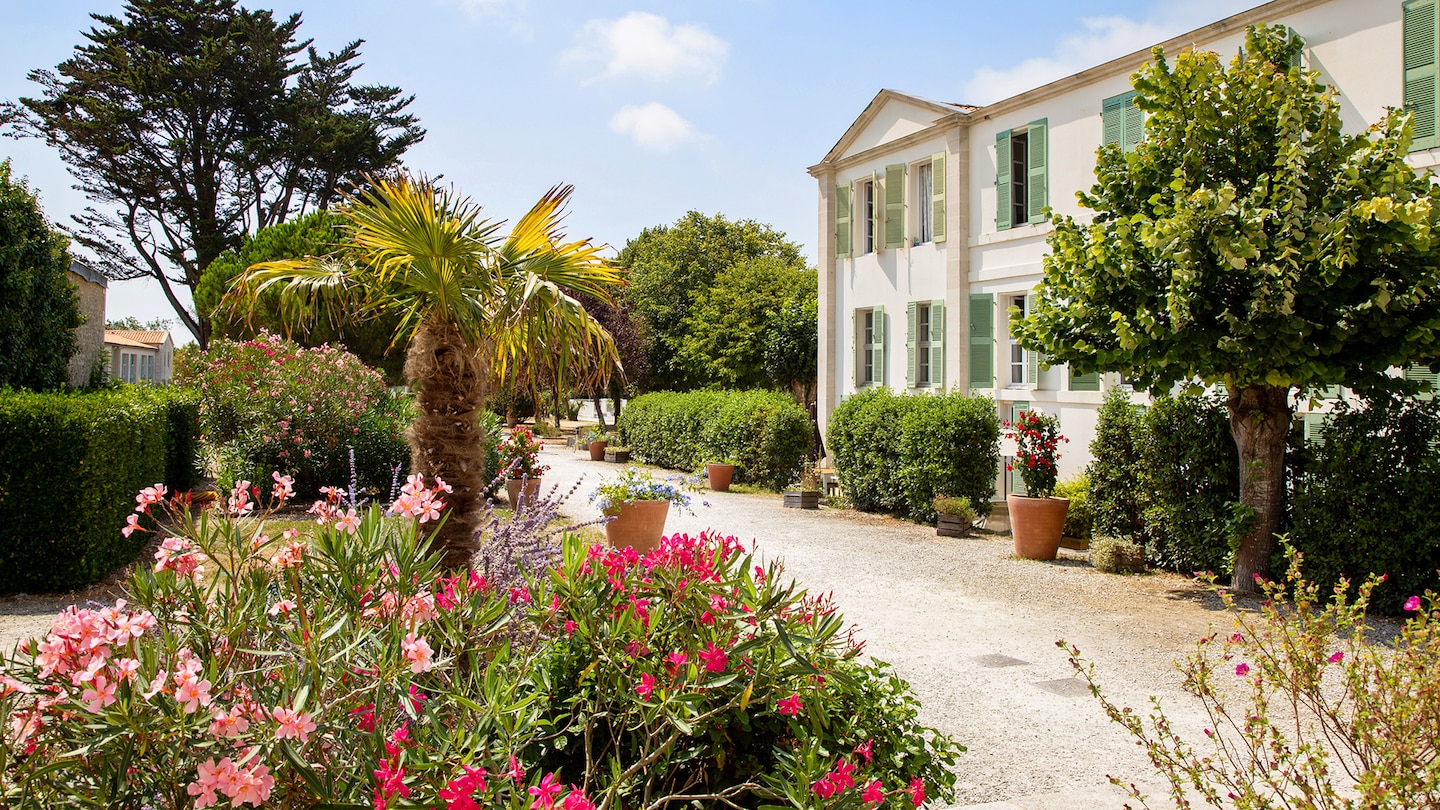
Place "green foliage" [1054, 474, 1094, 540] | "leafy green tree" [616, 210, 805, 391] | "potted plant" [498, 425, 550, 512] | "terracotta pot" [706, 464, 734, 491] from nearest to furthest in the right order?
"green foliage" [1054, 474, 1094, 540] → "potted plant" [498, 425, 550, 512] → "terracotta pot" [706, 464, 734, 491] → "leafy green tree" [616, 210, 805, 391]

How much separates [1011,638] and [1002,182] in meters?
9.80

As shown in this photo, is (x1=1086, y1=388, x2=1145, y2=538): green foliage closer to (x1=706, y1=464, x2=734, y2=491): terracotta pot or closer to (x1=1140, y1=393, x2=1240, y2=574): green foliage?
(x1=1140, y1=393, x2=1240, y2=574): green foliage

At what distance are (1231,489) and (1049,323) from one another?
8.20ft

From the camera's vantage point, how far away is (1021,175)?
50.0 feet

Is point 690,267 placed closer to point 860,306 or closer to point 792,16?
point 860,306

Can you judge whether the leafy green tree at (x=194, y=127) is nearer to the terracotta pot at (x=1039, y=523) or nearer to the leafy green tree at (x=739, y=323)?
the leafy green tree at (x=739, y=323)

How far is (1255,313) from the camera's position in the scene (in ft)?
24.7

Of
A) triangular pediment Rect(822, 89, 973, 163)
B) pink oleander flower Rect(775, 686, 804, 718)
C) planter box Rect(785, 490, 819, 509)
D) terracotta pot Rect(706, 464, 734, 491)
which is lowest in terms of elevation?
planter box Rect(785, 490, 819, 509)

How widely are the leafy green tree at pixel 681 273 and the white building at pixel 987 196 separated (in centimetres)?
1142

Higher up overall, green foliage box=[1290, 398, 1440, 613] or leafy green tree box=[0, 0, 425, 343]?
leafy green tree box=[0, 0, 425, 343]

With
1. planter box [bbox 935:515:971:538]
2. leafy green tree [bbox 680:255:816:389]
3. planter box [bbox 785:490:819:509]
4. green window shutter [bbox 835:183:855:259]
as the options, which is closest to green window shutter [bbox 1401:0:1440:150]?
planter box [bbox 935:515:971:538]

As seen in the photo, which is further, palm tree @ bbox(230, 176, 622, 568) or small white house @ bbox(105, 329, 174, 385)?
small white house @ bbox(105, 329, 174, 385)

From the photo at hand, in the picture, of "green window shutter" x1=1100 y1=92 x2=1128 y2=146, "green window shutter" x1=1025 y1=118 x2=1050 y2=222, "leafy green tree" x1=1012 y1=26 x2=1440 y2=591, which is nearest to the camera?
"leafy green tree" x1=1012 y1=26 x2=1440 y2=591

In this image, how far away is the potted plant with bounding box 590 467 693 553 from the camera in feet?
31.5
